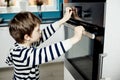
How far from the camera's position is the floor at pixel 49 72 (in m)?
2.25

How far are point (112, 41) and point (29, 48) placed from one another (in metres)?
0.44

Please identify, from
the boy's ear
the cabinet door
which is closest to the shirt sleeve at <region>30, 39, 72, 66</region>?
the boy's ear

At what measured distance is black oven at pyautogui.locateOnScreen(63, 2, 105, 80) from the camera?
88 cm

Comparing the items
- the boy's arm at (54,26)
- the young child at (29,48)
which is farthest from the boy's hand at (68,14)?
the young child at (29,48)

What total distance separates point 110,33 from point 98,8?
13 centimetres

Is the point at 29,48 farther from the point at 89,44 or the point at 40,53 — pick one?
the point at 89,44

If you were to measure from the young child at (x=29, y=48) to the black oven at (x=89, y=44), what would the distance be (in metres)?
0.08

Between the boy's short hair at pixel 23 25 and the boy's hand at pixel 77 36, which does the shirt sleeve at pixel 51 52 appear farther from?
the boy's short hair at pixel 23 25

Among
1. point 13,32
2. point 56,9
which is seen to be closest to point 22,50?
point 13,32

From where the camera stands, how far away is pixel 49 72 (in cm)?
240

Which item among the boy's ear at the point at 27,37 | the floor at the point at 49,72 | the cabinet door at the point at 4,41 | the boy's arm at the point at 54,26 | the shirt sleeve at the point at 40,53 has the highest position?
the boy's arm at the point at 54,26

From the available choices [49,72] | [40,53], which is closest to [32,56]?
[40,53]

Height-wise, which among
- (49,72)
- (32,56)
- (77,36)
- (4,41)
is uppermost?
(77,36)

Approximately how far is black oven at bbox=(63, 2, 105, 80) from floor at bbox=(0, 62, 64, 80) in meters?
0.98
